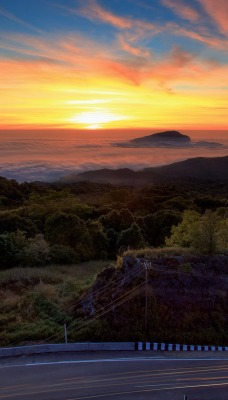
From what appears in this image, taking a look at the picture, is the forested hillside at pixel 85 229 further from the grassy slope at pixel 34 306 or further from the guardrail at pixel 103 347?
the guardrail at pixel 103 347

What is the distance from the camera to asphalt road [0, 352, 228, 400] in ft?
45.3

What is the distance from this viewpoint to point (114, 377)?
15.0 metres

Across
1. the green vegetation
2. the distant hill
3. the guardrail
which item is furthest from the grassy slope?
the distant hill

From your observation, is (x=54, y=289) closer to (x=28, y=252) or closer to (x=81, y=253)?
(x=28, y=252)

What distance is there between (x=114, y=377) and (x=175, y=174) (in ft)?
263

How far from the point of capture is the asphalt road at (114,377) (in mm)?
13812

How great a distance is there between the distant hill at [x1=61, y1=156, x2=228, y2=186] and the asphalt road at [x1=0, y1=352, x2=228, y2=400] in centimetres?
6907

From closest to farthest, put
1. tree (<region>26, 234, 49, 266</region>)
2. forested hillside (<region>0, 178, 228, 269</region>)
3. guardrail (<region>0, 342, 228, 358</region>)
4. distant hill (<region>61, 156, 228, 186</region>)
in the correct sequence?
guardrail (<region>0, 342, 228, 358</region>)
tree (<region>26, 234, 49, 266</region>)
forested hillside (<region>0, 178, 228, 269</region>)
distant hill (<region>61, 156, 228, 186</region>)

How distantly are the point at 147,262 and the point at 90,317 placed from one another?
152 inches

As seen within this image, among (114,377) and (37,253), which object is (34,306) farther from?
(37,253)

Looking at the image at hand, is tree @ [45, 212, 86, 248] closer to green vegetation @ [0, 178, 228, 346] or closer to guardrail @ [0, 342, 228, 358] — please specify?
green vegetation @ [0, 178, 228, 346]

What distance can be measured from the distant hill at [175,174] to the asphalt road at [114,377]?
69072 mm

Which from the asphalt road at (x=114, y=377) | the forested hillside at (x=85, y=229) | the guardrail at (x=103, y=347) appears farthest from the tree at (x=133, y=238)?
the asphalt road at (x=114, y=377)

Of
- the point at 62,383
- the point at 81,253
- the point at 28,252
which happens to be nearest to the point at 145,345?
the point at 62,383
